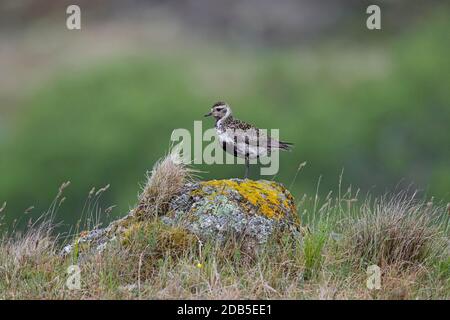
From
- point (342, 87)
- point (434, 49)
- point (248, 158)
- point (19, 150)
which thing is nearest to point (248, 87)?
point (342, 87)

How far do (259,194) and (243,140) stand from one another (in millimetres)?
922

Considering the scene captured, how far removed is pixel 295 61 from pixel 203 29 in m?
11.2

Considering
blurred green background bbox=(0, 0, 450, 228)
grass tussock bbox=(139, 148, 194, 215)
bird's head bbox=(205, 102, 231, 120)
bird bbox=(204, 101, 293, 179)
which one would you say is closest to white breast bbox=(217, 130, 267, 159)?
bird bbox=(204, 101, 293, 179)

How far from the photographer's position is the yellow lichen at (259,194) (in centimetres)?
1068

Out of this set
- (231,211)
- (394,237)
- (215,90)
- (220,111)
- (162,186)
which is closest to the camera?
(394,237)

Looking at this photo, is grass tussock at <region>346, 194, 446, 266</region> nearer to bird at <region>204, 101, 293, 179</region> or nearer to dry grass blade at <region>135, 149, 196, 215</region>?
bird at <region>204, 101, 293, 179</region>

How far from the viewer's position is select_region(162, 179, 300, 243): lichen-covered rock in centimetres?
1041

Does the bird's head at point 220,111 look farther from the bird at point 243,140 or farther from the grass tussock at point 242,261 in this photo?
the grass tussock at point 242,261

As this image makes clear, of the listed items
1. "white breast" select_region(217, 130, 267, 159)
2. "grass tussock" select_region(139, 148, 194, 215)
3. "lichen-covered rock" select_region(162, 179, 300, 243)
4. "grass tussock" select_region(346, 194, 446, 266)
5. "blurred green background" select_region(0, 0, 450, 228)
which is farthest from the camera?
"blurred green background" select_region(0, 0, 450, 228)

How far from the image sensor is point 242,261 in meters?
10.2

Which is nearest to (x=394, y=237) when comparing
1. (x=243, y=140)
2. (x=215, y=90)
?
(x=243, y=140)

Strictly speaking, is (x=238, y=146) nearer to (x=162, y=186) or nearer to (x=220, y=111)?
(x=220, y=111)

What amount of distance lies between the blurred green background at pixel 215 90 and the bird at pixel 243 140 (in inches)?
1265

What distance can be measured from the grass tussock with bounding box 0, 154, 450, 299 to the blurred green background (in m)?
33.2
